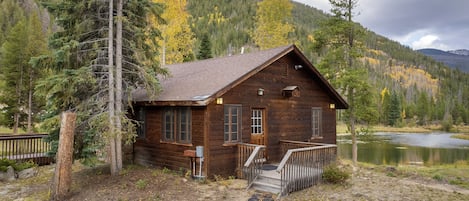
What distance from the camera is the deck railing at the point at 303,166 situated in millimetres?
8492

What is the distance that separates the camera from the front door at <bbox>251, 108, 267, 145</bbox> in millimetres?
10844

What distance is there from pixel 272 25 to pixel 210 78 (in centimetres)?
1418

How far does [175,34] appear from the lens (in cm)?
2116

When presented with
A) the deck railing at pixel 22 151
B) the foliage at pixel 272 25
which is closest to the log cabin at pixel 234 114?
the deck railing at pixel 22 151

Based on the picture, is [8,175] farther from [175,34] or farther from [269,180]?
[175,34]

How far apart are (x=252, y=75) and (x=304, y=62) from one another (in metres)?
2.70

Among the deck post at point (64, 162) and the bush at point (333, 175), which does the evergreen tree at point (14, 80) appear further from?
the bush at point (333, 175)

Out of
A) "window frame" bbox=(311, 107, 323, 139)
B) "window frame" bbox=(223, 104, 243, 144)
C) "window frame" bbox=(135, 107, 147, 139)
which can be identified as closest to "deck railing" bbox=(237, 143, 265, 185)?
"window frame" bbox=(223, 104, 243, 144)

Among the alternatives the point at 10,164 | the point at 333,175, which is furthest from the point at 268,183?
the point at 10,164

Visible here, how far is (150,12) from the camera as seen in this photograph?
10.1 metres

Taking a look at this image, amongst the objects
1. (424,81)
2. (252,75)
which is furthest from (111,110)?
(424,81)

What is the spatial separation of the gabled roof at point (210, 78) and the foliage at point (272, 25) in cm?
1074

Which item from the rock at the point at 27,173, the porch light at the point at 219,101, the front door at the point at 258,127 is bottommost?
the rock at the point at 27,173

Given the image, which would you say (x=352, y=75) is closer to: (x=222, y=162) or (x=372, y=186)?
(x=372, y=186)
